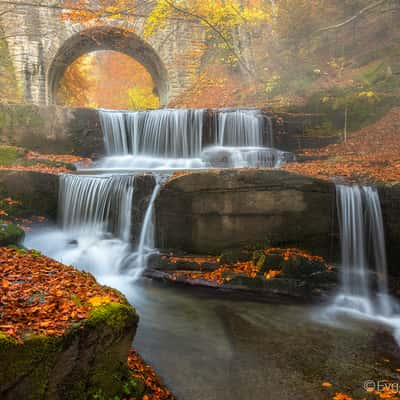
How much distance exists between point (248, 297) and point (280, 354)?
2.05 metres

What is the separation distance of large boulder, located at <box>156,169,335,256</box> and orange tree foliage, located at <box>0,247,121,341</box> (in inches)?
139

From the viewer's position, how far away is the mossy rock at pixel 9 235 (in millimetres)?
5895

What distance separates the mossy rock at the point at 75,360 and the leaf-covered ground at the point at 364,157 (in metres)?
Result: 6.01

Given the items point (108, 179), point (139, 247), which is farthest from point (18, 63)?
point (139, 247)

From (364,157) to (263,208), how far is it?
5073 millimetres

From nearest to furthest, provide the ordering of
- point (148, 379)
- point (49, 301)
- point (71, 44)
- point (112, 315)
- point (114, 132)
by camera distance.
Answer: point (112, 315), point (49, 301), point (148, 379), point (114, 132), point (71, 44)

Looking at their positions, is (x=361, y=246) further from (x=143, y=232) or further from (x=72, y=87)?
(x=72, y=87)

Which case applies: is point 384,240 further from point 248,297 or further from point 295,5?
point 295,5

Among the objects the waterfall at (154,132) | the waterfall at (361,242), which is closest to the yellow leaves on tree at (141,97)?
the waterfall at (154,132)

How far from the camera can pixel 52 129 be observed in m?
12.2

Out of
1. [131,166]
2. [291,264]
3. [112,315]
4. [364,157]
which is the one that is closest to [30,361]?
[112,315]

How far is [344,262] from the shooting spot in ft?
23.0

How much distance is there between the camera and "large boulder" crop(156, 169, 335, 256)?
23.4 feet

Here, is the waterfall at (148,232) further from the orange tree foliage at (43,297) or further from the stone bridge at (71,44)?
the stone bridge at (71,44)
